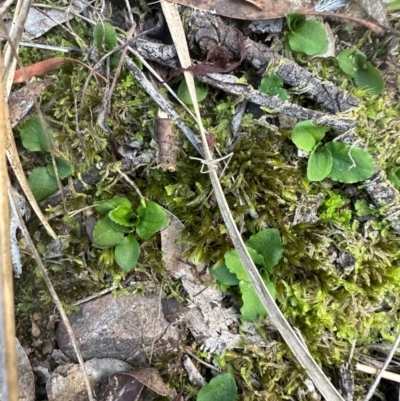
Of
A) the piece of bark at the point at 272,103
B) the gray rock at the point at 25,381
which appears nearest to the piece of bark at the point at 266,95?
the piece of bark at the point at 272,103

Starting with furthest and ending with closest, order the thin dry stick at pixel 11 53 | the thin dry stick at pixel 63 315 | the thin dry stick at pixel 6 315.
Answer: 1. the thin dry stick at pixel 11 53
2. the thin dry stick at pixel 63 315
3. the thin dry stick at pixel 6 315

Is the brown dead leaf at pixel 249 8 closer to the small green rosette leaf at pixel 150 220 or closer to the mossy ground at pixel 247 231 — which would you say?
the mossy ground at pixel 247 231

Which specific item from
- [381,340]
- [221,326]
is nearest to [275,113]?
[221,326]

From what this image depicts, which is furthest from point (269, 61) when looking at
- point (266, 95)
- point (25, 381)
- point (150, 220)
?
point (25, 381)

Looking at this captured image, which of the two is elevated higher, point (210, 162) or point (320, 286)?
point (210, 162)

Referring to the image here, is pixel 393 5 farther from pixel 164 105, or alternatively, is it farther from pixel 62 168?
pixel 62 168

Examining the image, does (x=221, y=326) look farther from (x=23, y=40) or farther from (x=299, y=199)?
(x=23, y=40)

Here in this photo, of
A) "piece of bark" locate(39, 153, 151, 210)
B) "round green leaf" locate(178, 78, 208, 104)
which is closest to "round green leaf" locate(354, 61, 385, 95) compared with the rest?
"round green leaf" locate(178, 78, 208, 104)
